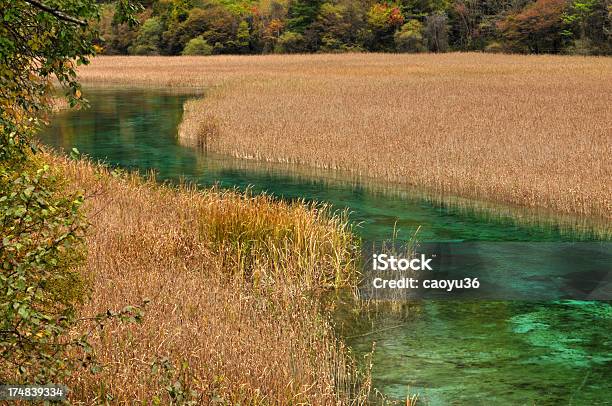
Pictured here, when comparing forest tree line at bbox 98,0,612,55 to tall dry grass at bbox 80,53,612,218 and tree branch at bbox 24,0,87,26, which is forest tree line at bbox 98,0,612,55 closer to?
tall dry grass at bbox 80,53,612,218

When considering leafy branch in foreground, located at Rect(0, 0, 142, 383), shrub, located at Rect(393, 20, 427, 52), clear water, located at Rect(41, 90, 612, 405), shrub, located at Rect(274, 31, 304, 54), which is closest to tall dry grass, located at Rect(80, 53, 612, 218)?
clear water, located at Rect(41, 90, 612, 405)

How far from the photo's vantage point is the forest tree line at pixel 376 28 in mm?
76875

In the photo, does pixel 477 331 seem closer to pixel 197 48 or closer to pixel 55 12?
pixel 55 12

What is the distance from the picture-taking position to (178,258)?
1128cm

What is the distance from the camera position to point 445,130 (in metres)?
24.7

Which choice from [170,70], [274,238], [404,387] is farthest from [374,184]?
[170,70]

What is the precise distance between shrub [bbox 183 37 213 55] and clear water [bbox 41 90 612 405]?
79.9m

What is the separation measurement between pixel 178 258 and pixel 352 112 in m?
19.1

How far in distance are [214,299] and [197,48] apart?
9053 cm

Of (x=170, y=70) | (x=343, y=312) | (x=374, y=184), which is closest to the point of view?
(x=343, y=312)

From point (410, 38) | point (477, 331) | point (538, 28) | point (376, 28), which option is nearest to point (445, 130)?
point (477, 331)

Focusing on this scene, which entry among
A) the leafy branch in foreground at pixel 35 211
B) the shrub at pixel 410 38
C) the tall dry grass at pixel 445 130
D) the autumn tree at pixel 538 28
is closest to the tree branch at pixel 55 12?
the leafy branch in foreground at pixel 35 211

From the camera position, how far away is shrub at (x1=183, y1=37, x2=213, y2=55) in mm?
97312

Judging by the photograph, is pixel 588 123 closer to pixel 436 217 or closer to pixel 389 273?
pixel 436 217
